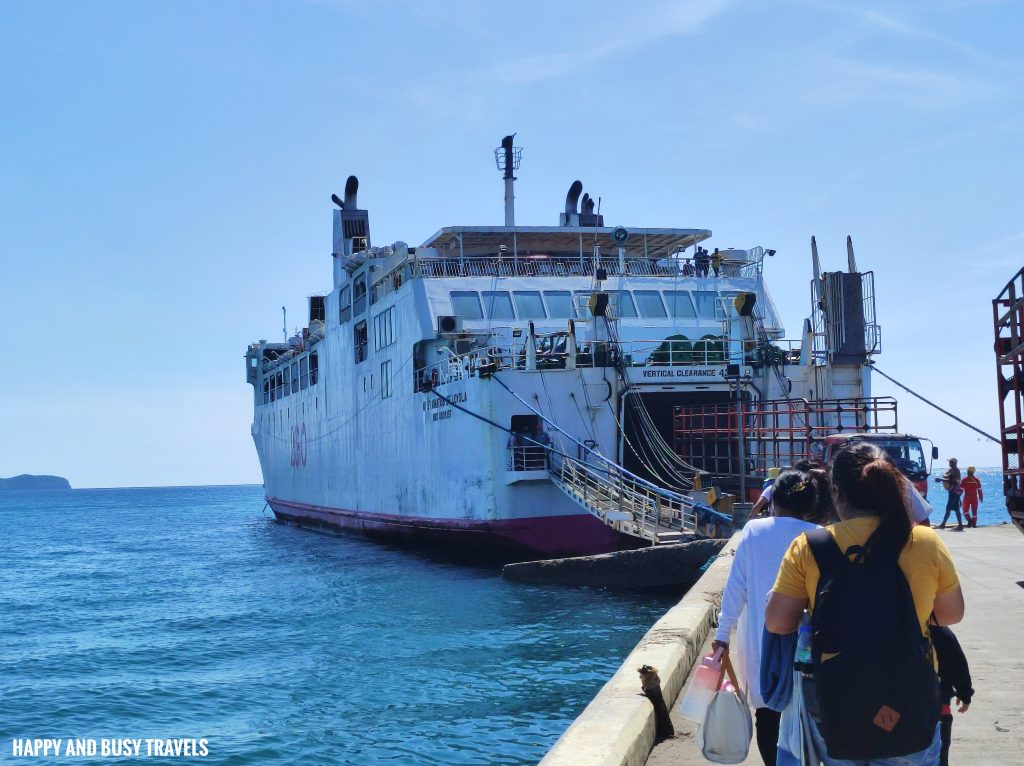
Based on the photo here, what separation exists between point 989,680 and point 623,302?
1813 centimetres

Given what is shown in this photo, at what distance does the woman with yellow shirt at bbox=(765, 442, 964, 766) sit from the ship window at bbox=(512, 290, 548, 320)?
20.6m

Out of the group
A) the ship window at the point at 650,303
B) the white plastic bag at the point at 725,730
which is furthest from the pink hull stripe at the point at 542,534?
the white plastic bag at the point at 725,730

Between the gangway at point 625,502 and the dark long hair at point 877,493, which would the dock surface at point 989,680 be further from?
the gangway at point 625,502

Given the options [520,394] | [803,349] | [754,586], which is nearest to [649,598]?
[520,394]

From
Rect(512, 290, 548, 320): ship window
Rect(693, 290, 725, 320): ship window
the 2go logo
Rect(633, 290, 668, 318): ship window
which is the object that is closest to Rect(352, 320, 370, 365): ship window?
Rect(512, 290, 548, 320): ship window

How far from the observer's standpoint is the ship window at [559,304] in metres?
24.5

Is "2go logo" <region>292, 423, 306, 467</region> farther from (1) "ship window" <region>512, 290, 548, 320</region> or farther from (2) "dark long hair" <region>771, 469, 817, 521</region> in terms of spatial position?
(2) "dark long hair" <region>771, 469, 817, 521</region>

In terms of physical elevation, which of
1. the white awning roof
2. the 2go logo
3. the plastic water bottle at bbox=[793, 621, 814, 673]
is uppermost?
the white awning roof

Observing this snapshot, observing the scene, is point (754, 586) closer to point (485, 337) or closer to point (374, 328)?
point (485, 337)

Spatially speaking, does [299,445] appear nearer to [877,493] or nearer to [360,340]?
[360,340]

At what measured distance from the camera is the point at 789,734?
3965 mm

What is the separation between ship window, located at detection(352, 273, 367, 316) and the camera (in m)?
29.9

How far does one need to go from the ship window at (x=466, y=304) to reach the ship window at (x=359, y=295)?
5.88 m

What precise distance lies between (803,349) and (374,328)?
11.7 metres
